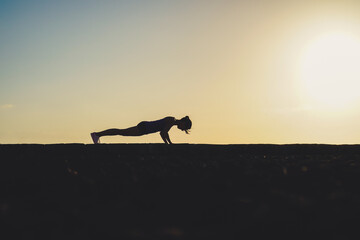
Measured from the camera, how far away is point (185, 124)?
36.4 feet

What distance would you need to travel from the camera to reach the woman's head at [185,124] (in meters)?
11.1

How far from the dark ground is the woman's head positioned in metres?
6.98

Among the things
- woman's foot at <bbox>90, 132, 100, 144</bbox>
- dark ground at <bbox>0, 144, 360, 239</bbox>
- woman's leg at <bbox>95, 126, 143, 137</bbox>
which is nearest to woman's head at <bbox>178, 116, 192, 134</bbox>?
woman's leg at <bbox>95, 126, 143, 137</bbox>

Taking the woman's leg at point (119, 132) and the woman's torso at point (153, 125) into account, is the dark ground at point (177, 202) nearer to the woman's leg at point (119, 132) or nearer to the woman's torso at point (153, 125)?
the woman's torso at point (153, 125)

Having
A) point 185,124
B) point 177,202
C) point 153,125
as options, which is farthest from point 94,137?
point 177,202

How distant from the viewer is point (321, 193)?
A: 2666 mm

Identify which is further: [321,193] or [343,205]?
[321,193]

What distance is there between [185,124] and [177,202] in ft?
28.8

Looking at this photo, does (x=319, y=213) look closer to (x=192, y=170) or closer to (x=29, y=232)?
(x=29, y=232)

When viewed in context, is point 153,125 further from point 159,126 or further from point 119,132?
point 119,132

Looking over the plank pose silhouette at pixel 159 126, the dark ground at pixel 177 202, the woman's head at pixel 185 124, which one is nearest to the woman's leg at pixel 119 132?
the plank pose silhouette at pixel 159 126

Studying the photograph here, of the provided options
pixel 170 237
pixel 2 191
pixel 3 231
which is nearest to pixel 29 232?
pixel 3 231

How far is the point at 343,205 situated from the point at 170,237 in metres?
1.15

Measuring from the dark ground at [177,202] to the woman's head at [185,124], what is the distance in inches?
275
